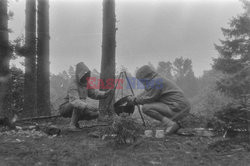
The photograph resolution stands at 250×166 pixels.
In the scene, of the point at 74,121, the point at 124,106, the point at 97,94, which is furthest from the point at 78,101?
the point at 124,106

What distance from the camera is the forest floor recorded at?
10.6 ft

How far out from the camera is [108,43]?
28.5 ft

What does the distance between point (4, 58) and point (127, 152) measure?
7055mm

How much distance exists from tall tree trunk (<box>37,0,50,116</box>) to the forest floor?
478 cm

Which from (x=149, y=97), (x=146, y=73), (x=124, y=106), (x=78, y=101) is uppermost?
(x=146, y=73)

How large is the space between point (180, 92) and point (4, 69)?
6580mm

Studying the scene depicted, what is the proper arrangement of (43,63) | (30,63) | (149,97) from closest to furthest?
(149,97)
(43,63)
(30,63)

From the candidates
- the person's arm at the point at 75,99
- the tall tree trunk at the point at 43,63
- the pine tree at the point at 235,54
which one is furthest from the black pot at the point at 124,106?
the pine tree at the point at 235,54

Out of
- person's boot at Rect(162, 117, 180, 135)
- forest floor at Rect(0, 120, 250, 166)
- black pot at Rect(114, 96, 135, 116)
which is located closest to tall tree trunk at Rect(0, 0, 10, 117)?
forest floor at Rect(0, 120, 250, 166)

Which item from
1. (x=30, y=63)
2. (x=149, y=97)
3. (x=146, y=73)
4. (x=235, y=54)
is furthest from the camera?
(x=235, y=54)

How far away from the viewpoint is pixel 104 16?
29.2ft

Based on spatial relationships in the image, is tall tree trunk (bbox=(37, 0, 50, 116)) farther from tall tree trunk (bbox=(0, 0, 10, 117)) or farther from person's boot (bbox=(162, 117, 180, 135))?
person's boot (bbox=(162, 117, 180, 135))

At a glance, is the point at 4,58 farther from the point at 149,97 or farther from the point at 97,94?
the point at 149,97

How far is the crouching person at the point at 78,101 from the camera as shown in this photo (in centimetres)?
585
